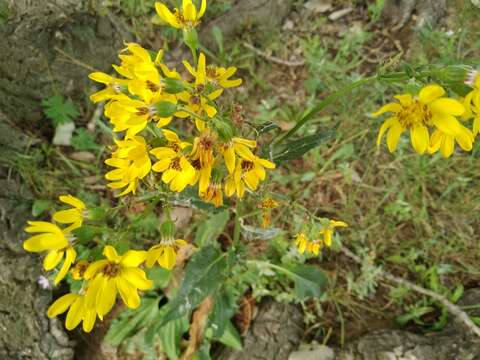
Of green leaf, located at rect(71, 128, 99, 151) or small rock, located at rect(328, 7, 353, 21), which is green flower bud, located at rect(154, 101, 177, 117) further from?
small rock, located at rect(328, 7, 353, 21)

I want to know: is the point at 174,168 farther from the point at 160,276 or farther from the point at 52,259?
the point at 160,276

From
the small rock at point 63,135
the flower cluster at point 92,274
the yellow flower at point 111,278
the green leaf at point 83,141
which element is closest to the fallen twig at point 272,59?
the green leaf at point 83,141

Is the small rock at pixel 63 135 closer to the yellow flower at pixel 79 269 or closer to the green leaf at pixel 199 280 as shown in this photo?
A: the green leaf at pixel 199 280

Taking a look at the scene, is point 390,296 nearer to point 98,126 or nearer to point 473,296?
point 473,296

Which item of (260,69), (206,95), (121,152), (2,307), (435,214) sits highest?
(206,95)

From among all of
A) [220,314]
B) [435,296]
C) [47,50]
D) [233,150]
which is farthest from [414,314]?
[47,50]

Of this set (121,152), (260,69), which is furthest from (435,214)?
(121,152)
